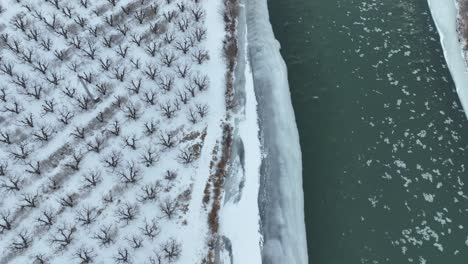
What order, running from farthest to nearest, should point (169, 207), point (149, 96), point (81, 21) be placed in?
point (81, 21)
point (149, 96)
point (169, 207)

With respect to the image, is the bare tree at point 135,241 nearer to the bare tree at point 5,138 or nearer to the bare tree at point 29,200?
the bare tree at point 29,200

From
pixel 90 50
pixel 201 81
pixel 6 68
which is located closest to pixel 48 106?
pixel 6 68

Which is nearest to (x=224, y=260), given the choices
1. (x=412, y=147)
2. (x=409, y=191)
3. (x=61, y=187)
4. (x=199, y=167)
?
(x=199, y=167)

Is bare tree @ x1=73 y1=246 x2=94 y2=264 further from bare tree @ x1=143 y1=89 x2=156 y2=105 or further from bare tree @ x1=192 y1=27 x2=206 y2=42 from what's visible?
bare tree @ x1=192 y1=27 x2=206 y2=42

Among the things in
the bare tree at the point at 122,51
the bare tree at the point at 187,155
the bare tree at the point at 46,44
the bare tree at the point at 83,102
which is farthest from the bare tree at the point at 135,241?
the bare tree at the point at 46,44

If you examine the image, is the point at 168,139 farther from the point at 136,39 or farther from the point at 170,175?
the point at 136,39

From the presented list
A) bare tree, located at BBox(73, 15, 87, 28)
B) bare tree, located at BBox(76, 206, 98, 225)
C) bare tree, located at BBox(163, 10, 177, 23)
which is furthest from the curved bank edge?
bare tree, located at BBox(73, 15, 87, 28)
